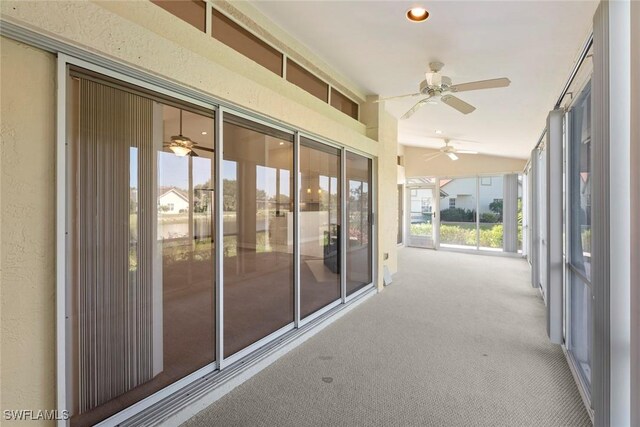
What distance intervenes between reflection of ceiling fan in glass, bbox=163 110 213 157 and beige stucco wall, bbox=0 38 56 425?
685 mm

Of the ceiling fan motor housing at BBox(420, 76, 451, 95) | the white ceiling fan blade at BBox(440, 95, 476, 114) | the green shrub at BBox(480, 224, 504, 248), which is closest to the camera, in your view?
the ceiling fan motor housing at BBox(420, 76, 451, 95)

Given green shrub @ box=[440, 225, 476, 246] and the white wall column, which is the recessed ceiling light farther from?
green shrub @ box=[440, 225, 476, 246]

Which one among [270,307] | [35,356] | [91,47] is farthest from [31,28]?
[270,307]

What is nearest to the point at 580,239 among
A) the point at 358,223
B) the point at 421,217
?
the point at 358,223

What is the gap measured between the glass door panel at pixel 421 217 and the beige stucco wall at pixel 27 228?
370 inches

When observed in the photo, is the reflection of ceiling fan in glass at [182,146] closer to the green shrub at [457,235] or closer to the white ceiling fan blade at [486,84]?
the white ceiling fan blade at [486,84]

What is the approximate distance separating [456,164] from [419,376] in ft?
25.8

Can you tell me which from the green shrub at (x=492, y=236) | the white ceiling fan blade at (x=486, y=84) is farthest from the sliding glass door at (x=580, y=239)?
the green shrub at (x=492, y=236)

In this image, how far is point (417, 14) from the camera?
8.00 feet

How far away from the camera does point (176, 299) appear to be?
7.08ft

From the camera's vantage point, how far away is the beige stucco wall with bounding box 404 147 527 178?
27.4 feet

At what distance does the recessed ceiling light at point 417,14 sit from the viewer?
238cm

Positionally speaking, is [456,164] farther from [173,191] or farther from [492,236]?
[173,191]

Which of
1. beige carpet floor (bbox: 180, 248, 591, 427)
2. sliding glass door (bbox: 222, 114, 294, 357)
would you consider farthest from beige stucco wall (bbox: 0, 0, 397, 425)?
beige carpet floor (bbox: 180, 248, 591, 427)
